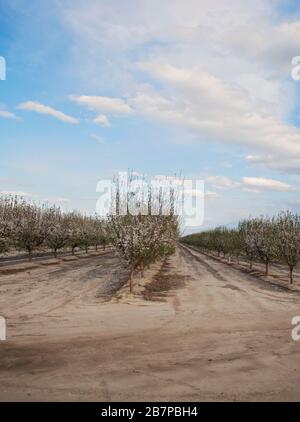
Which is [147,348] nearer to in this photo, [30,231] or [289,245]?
[289,245]

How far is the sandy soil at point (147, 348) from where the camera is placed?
29.2 ft

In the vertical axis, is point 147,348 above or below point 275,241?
below

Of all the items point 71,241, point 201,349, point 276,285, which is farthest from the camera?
point 71,241

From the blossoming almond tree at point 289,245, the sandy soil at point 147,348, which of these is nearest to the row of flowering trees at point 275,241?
the blossoming almond tree at point 289,245

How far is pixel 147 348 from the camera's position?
39.3 ft

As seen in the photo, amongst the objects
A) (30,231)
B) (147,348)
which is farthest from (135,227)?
A: (30,231)

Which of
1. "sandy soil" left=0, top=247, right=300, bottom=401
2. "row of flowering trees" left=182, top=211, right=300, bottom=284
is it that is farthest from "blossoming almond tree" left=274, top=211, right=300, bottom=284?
"sandy soil" left=0, top=247, right=300, bottom=401

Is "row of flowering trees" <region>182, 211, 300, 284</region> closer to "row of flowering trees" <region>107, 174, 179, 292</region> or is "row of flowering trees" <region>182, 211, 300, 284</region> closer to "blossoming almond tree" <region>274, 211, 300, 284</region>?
"blossoming almond tree" <region>274, 211, 300, 284</region>

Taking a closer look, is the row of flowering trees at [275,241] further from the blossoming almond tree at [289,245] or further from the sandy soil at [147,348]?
the sandy soil at [147,348]

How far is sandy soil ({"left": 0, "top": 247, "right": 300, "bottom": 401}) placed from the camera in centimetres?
890

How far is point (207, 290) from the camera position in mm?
25297
